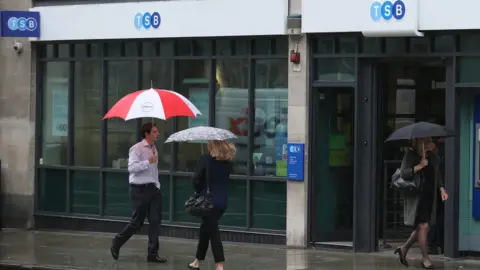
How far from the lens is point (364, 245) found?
1496cm

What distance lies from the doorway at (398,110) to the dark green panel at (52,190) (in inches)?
240

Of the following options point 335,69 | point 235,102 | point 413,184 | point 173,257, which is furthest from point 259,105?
point 413,184

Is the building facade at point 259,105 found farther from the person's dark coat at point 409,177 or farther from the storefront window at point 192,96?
the person's dark coat at point 409,177

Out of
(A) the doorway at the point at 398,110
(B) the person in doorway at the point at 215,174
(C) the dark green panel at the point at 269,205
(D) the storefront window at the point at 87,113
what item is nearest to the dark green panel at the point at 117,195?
(D) the storefront window at the point at 87,113

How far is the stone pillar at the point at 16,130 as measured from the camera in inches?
720

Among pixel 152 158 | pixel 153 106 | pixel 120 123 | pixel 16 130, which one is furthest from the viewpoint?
pixel 16 130

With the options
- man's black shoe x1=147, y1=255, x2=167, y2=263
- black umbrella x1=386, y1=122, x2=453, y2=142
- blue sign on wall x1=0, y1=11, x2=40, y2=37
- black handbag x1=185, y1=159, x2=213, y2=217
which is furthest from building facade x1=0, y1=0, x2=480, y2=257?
black handbag x1=185, y1=159, x2=213, y2=217

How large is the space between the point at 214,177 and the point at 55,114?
6.89 m

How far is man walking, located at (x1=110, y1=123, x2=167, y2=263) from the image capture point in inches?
538

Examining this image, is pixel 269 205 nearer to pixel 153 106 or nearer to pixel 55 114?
pixel 153 106

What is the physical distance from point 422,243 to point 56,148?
7.86 meters

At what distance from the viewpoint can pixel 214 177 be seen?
1225cm

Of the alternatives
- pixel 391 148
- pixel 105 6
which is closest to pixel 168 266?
pixel 391 148

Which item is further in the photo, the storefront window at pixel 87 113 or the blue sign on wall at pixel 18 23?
the storefront window at pixel 87 113
